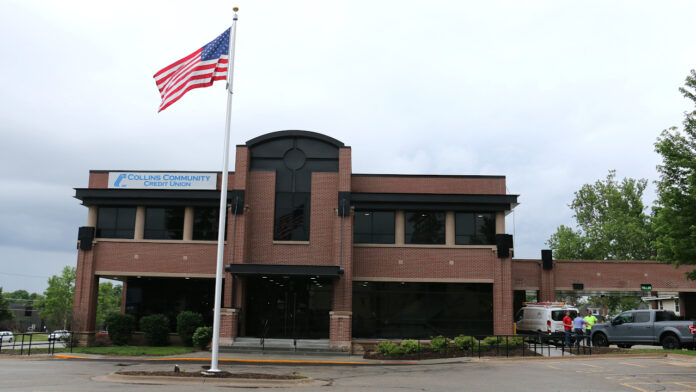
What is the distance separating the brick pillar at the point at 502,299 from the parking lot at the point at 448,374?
19.7 ft

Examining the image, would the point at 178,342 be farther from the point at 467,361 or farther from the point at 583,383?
the point at 583,383

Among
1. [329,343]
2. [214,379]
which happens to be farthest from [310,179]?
[214,379]

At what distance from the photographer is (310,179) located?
3061 cm

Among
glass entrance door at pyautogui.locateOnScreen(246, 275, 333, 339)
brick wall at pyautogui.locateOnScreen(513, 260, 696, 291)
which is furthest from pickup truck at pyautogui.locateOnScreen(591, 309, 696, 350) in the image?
glass entrance door at pyautogui.locateOnScreen(246, 275, 333, 339)

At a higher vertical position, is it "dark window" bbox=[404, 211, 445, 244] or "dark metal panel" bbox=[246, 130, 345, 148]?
"dark metal panel" bbox=[246, 130, 345, 148]

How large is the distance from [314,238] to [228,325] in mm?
5930

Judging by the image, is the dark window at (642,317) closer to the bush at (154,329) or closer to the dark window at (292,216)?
the dark window at (292,216)

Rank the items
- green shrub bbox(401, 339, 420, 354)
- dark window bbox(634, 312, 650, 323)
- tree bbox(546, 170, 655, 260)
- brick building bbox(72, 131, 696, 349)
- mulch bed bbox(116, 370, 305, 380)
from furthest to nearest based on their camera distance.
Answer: tree bbox(546, 170, 655, 260) → brick building bbox(72, 131, 696, 349) → dark window bbox(634, 312, 650, 323) → green shrub bbox(401, 339, 420, 354) → mulch bed bbox(116, 370, 305, 380)

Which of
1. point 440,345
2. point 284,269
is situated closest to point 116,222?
point 284,269

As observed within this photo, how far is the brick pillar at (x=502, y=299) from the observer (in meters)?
29.3

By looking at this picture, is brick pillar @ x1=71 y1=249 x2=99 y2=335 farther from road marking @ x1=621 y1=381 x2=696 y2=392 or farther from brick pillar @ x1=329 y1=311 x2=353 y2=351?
road marking @ x1=621 y1=381 x2=696 y2=392

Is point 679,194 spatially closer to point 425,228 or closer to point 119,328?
point 425,228

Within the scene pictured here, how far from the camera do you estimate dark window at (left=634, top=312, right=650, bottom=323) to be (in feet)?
87.6

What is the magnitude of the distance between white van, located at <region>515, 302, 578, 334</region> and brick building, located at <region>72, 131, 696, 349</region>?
2.36 metres
